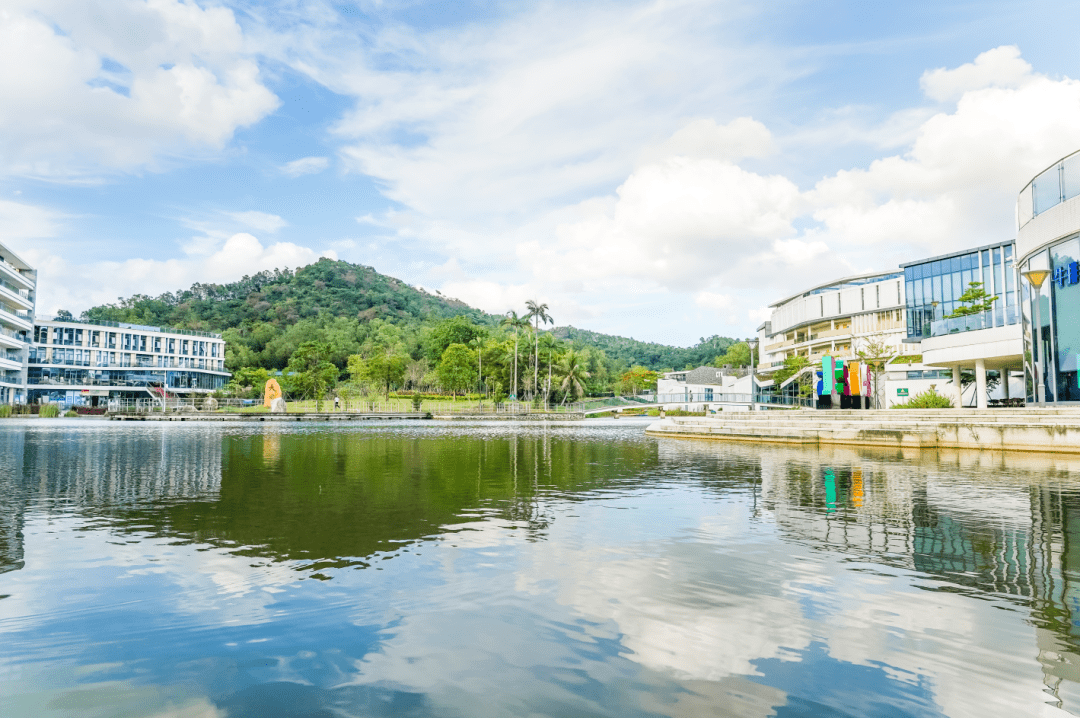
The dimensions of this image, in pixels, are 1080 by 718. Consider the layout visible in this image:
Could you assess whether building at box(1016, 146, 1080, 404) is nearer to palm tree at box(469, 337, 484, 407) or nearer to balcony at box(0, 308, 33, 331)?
palm tree at box(469, 337, 484, 407)

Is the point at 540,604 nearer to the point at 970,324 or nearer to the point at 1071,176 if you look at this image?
the point at 1071,176

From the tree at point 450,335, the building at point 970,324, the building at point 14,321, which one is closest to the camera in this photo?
the building at point 970,324

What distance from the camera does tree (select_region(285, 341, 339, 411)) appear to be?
89812 mm

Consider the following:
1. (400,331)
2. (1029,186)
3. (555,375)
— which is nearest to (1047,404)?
(1029,186)

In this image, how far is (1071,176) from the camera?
23.8 meters

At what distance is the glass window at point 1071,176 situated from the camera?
76.9 ft

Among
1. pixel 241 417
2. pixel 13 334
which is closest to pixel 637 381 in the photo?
pixel 241 417

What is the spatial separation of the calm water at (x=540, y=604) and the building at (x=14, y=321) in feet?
271

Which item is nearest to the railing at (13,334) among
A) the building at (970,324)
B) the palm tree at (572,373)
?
the palm tree at (572,373)

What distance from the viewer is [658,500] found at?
1195 cm

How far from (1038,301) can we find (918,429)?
25.7 ft

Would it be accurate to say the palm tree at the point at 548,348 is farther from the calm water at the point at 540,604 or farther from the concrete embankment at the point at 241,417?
the calm water at the point at 540,604

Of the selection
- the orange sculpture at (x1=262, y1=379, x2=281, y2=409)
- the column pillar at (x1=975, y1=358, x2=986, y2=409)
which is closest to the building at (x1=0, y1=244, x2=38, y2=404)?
the orange sculpture at (x1=262, y1=379, x2=281, y2=409)

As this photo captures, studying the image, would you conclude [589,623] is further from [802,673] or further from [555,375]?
[555,375]
